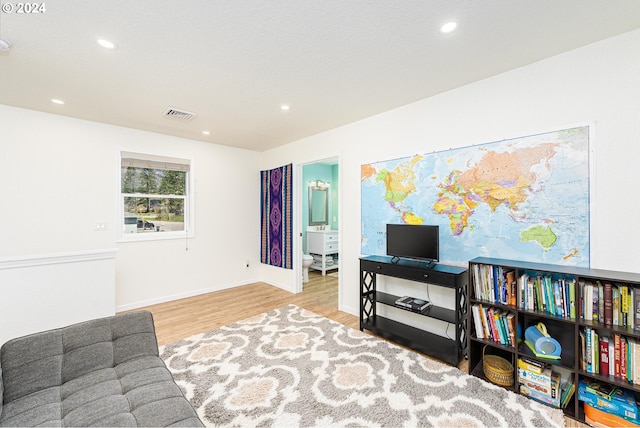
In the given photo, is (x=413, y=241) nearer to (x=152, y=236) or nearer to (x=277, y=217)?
(x=277, y=217)

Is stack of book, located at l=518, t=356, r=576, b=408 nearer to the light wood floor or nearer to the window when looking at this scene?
the light wood floor

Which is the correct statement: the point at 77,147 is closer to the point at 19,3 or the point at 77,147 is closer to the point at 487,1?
the point at 19,3

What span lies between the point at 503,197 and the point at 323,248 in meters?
3.92

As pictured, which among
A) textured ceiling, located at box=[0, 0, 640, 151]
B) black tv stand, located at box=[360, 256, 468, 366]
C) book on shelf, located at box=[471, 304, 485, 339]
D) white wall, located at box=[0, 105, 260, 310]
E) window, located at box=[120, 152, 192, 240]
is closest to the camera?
textured ceiling, located at box=[0, 0, 640, 151]

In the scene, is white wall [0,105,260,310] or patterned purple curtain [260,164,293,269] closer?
white wall [0,105,260,310]

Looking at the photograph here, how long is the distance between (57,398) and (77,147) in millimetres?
3295

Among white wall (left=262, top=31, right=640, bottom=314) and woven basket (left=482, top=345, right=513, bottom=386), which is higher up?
white wall (left=262, top=31, right=640, bottom=314)

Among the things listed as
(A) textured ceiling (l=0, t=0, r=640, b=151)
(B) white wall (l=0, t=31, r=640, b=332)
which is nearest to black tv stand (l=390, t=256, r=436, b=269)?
(B) white wall (l=0, t=31, r=640, b=332)

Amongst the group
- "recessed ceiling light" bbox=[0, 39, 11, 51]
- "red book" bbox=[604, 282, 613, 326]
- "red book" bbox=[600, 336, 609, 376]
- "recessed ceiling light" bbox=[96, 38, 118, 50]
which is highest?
"recessed ceiling light" bbox=[96, 38, 118, 50]

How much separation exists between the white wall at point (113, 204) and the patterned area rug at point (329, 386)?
5.67ft

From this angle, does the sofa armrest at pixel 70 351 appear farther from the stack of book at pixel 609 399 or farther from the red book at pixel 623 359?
the red book at pixel 623 359

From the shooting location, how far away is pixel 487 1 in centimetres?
158

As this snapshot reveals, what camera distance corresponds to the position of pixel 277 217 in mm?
4918

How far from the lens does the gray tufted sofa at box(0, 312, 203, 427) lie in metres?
1.24
